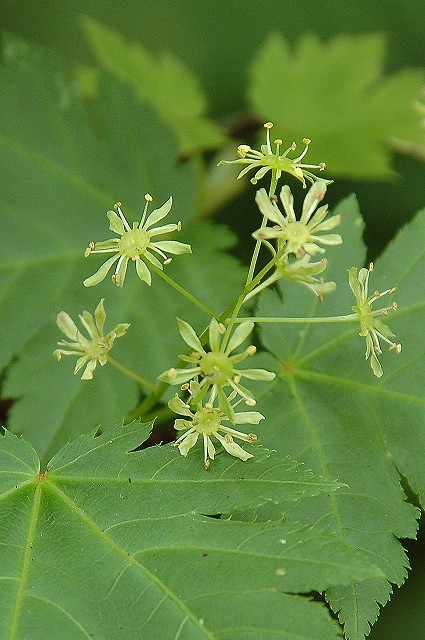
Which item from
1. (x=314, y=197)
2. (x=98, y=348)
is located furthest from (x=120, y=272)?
(x=314, y=197)

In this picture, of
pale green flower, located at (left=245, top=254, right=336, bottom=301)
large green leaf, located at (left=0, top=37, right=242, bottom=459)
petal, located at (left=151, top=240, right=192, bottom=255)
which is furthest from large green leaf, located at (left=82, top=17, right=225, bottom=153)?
pale green flower, located at (left=245, top=254, right=336, bottom=301)

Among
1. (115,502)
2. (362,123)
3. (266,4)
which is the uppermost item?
(266,4)

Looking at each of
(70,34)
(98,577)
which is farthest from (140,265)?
(70,34)

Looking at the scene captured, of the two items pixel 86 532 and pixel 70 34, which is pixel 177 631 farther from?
pixel 70 34

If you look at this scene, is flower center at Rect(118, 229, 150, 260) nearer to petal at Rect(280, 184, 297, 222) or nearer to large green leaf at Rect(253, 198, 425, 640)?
Answer: petal at Rect(280, 184, 297, 222)

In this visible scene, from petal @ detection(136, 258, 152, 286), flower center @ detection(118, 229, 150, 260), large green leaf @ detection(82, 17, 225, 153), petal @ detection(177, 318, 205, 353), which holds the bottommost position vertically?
petal @ detection(177, 318, 205, 353)

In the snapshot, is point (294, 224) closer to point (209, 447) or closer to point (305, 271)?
point (305, 271)
